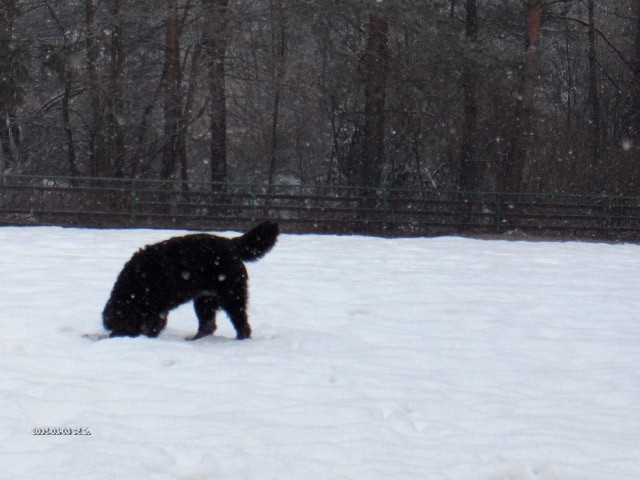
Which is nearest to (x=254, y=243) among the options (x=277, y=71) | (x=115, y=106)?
(x=277, y=71)

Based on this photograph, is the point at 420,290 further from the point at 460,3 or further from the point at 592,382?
the point at 460,3

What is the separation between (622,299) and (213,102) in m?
15.3

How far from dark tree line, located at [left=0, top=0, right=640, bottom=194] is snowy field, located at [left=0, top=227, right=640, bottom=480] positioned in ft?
42.9

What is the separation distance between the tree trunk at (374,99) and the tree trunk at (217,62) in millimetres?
3769

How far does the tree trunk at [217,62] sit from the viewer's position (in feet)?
77.0

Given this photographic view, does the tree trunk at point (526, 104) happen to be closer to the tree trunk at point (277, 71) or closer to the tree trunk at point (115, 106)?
the tree trunk at point (277, 71)

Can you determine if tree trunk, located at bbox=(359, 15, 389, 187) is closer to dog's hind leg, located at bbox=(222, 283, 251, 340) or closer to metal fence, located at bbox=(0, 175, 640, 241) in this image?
metal fence, located at bbox=(0, 175, 640, 241)

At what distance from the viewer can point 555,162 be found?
26.4 metres

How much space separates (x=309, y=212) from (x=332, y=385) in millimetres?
16483

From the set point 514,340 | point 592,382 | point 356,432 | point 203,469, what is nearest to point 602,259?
point 514,340

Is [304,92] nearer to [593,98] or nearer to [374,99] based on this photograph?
[374,99]

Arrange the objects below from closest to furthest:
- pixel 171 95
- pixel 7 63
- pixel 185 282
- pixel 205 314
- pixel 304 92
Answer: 1. pixel 185 282
2. pixel 205 314
3. pixel 171 95
4. pixel 7 63
5. pixel 304 92
